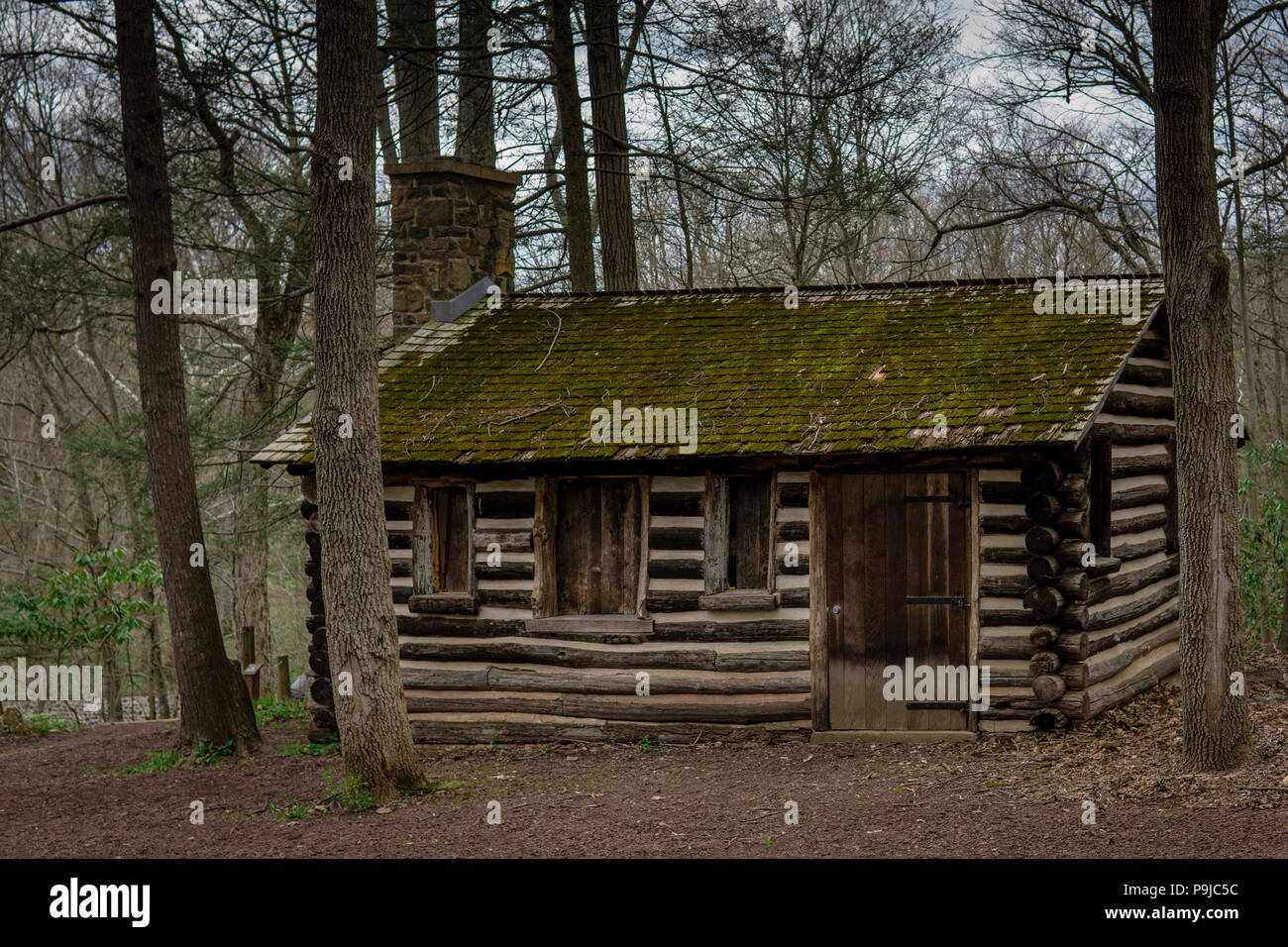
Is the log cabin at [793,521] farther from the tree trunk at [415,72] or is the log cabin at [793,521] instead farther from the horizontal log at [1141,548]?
the tree trunk at [415,72]

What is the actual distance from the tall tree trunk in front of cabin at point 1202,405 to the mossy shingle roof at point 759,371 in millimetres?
1412

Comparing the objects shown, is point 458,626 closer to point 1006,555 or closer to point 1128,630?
point 1006,555

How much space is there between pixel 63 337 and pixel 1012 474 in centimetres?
1750

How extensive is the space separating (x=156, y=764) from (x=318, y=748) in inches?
58.7

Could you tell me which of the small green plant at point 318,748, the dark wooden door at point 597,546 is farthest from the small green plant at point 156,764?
the dark wooden door at point 597,546

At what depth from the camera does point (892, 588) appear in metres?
10.3

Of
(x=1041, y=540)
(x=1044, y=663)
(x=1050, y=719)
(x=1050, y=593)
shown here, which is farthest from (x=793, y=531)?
(x=1050, y=719)

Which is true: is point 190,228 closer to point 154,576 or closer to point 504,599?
point 154,576

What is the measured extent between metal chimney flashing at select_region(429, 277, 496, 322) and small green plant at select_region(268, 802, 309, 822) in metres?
6.40

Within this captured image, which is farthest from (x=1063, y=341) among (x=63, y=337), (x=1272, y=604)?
(x=63, y=337)

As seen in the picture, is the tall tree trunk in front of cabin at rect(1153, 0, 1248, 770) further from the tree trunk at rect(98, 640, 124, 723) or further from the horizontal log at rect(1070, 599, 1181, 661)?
the tree trunk at rect(98, 640, 124, 723)

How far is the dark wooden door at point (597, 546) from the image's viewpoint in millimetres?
11031

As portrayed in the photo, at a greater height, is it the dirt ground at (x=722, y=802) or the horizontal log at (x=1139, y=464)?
the horizontal log at (x=1139, y=464)

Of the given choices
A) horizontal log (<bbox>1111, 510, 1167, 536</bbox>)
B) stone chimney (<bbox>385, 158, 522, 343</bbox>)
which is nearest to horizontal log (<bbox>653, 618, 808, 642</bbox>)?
horizontal log (<bbox>1111, 510, 1167, 536</bbox>)
